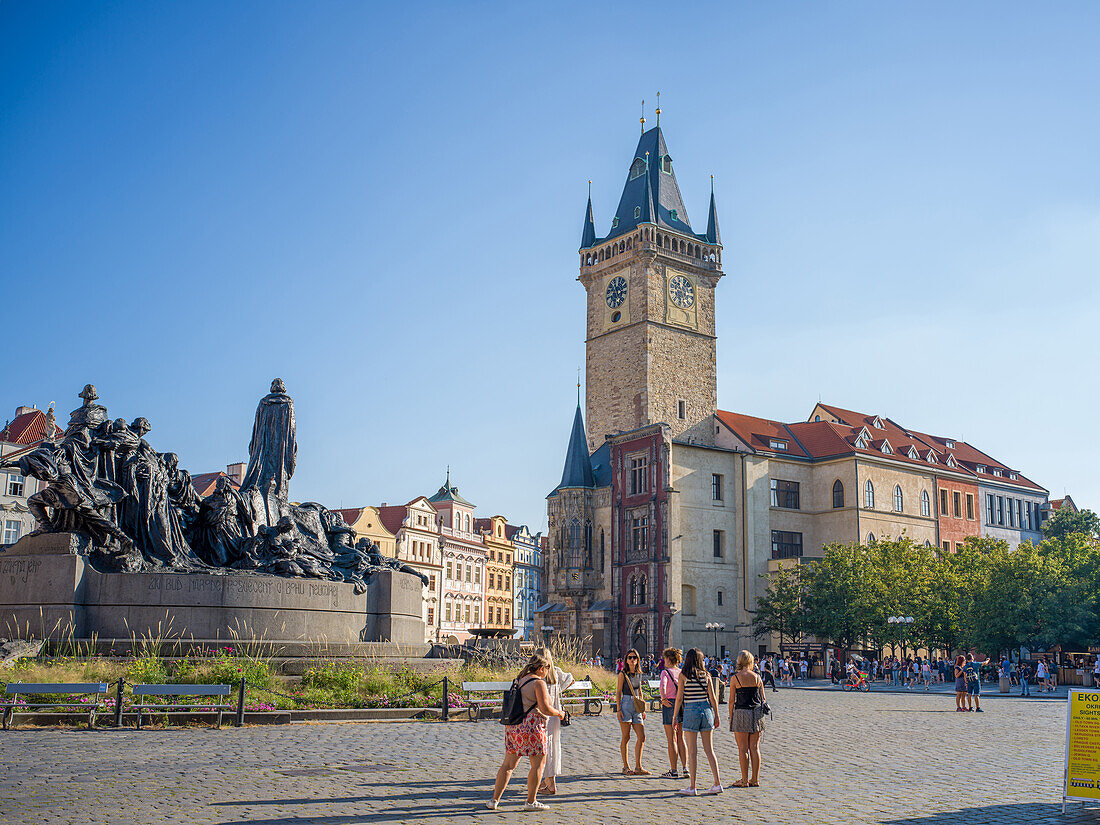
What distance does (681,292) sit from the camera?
7806 centimetres

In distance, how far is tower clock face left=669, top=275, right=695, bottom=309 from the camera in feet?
254

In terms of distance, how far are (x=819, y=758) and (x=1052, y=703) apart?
70.2ft

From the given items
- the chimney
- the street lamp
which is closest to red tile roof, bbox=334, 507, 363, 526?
the chimney

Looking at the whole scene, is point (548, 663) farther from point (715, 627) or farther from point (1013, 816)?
point (715, 627)

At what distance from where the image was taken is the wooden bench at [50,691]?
15.1 m

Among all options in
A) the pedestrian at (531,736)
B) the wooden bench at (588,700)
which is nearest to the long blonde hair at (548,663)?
the pedestrian at (531,736)

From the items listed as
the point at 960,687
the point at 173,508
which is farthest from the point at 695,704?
the point at 960,687

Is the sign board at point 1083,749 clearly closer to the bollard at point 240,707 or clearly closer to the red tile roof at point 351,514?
the bollard at point 240,707

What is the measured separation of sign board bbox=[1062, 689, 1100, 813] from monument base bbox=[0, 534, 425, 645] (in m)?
13.4

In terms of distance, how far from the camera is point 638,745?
1295cm

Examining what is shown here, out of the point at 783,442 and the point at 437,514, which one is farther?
the point at 437,514

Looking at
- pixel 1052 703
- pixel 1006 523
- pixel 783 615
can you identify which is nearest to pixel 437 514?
pixel 783 615

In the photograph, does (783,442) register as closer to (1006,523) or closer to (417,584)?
(1006,523)

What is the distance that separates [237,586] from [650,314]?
5817cm
